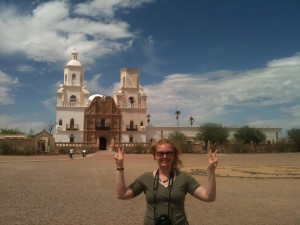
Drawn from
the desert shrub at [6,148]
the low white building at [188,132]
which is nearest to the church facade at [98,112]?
the low white building at [188,132]

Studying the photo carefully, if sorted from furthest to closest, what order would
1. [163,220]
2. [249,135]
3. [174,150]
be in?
1. [249,135]
2. [174,150]
3. [163,220]

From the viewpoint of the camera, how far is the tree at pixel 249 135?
191 ft

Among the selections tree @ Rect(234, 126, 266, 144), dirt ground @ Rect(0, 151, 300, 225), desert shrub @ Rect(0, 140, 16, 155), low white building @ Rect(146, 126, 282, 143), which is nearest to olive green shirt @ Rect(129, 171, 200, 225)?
dirt ground @ Rect(0, 151, 300, 225)

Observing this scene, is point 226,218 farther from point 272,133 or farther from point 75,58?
point 272,133

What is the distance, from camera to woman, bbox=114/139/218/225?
337 centimetres

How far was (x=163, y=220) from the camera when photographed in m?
3.30

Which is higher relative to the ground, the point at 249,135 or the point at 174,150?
the point at 249,135

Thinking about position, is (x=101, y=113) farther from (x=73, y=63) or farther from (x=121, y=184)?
(x=121, y=184)

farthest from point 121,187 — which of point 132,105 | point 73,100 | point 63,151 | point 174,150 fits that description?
point 73,100

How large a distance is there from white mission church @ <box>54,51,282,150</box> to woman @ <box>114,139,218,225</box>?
4972 cm

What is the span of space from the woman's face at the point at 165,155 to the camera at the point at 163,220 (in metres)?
0.55

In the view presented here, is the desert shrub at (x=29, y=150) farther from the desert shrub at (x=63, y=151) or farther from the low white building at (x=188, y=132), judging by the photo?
the low white building at (x=188, y=132)

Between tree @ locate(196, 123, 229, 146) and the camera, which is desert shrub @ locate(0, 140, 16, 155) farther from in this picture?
the camera

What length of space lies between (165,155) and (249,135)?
57.7 meters
